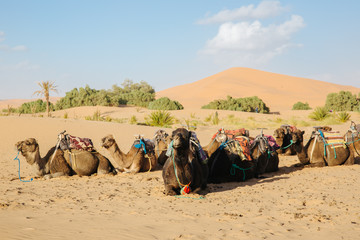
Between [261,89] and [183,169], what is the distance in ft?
298

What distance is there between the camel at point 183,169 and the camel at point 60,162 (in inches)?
120

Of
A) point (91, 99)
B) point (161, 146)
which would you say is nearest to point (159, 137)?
point (161, 146)

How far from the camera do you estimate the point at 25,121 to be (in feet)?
59.1

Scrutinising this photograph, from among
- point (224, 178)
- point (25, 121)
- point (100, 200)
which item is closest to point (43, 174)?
point (100, 200)

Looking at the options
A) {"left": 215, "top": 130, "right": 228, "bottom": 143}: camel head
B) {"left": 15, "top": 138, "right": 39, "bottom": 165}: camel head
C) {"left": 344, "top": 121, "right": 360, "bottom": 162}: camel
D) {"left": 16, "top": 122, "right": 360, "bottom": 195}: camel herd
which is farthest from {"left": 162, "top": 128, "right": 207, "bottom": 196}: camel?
{"left": 344, "top": 121, "right": 360, "bottom": 162}: camel

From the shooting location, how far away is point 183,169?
7430 millimetres

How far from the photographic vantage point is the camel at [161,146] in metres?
11.2

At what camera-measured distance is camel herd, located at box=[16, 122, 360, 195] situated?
7.55 metres

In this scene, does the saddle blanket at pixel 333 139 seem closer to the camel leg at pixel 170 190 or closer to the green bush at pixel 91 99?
the camel leg at pixel 170 190

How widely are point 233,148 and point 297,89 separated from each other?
314 feet

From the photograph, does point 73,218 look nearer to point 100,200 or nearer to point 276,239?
point 100,200

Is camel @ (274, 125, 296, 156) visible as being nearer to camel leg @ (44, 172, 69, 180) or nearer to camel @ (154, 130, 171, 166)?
camel @ (154, 130, 171, 166)

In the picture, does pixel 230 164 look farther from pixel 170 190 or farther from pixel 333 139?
pixel 333 139

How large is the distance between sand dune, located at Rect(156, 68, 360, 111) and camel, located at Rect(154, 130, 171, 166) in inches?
2439
